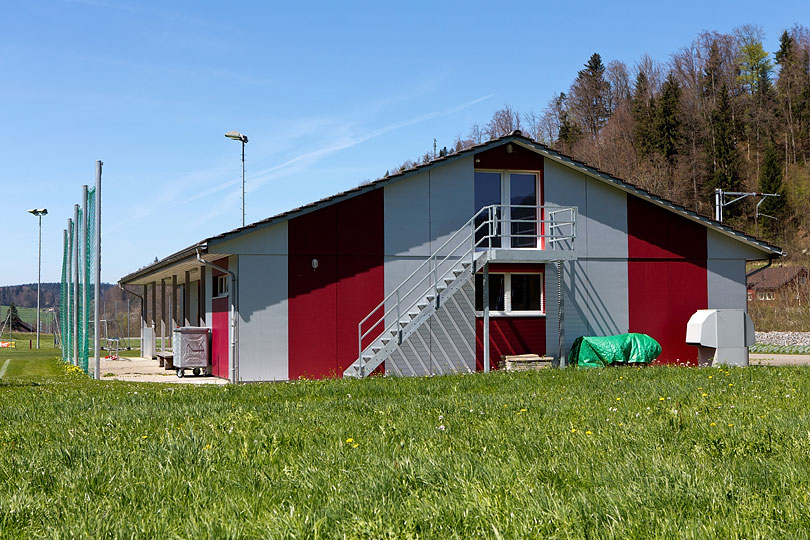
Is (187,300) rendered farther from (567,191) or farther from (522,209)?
(567,191)

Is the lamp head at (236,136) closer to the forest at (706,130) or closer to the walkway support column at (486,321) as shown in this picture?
the walkway support column at (486,321)

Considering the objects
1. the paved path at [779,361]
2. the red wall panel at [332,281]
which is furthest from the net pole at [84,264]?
the paved path at [779,361]

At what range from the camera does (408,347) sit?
767 inches

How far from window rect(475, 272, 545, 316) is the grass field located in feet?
34.7

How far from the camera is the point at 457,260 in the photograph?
19844 millimetres

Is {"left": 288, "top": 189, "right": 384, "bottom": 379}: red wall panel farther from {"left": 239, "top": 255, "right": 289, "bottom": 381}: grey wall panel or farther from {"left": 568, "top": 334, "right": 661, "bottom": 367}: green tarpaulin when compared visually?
{"left": 568, "top": 334, "right": 661, "bottom": 367}: green tarpaulin

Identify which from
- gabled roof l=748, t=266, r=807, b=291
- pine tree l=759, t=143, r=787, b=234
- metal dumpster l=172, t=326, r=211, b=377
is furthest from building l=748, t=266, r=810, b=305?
metal dumpster l=172, t=326, r=211, b=377

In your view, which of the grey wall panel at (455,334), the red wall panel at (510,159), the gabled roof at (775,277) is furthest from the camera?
the gabled roof at (775,277)

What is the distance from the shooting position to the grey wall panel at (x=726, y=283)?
71.9ft

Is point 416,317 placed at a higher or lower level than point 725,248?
lower

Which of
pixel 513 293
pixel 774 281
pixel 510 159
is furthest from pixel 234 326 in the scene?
pixel 774 281

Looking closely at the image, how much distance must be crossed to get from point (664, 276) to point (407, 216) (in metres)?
7.32

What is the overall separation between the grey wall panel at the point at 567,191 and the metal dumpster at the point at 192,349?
995cm

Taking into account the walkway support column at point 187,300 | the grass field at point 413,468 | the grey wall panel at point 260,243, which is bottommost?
the grass field at point 413,468
